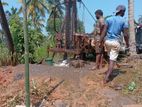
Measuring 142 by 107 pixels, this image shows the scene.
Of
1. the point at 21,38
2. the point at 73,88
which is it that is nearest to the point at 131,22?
the point at 21,38

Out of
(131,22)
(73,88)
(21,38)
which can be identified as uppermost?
(131,22)

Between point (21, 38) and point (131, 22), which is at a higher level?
point (131, 22)

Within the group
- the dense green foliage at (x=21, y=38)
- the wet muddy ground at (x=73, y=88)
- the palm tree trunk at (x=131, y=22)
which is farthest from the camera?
the dense green foliage at (x=21, y=38)

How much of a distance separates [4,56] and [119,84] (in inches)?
164

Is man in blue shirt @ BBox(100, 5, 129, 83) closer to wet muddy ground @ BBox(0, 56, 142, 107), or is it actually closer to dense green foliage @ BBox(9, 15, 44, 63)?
wet muddy ground @ BBox(0, 56, 142, 107)

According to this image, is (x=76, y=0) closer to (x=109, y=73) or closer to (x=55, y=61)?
(x=55, y=61)

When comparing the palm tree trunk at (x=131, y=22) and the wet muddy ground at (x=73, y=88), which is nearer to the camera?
the wet muddy ground at (x=73, y=88)

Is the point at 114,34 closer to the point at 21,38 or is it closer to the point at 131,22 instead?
the point at 131,22

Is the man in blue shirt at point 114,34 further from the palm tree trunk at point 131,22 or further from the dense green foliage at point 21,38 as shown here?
the dense green foliage at point 21,38

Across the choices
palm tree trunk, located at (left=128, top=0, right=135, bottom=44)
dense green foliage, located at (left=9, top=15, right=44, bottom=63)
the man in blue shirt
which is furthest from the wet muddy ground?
dense green foliage, located at (left=9, top=15, right=44, bottom=63)

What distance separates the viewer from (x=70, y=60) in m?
13.3

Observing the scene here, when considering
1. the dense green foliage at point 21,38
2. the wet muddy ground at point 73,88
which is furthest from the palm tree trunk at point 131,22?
the dense green foliage at point 21,38

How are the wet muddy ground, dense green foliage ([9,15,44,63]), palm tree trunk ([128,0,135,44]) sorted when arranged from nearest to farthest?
the wet muddy ground, palm tree trunk ([128,0,135,44]), dense green foliage ([9,15,44,63])

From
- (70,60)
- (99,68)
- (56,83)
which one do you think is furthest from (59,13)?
(56,83)
